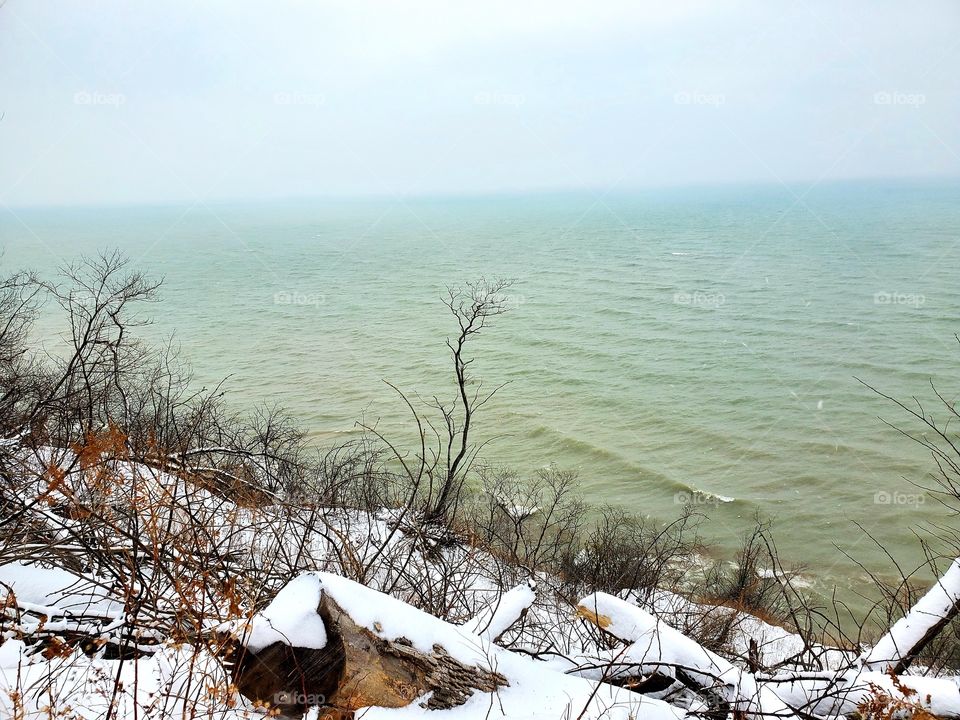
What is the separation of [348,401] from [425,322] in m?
23.1

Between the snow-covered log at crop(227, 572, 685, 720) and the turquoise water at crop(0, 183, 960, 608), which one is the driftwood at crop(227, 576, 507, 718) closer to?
the snow-covered log at crop(227, 572, 685, 720)

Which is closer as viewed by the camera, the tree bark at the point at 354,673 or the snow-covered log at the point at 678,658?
the tree bark at the point at 354,673

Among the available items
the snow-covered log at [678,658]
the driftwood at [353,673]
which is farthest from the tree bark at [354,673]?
the snow-covered log at [678,658]

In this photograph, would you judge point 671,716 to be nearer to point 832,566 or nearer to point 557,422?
point 832,566

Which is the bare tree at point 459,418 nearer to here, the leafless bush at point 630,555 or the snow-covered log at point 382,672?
the leafless bush at point 630,555

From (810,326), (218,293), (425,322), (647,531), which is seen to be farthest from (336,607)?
(218,293)

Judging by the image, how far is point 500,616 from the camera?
466cm

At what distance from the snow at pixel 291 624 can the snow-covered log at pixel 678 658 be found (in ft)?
6.11

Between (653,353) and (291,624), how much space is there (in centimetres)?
5429

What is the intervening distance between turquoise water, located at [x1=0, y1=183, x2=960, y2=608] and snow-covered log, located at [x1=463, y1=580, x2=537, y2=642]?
80.0 ft

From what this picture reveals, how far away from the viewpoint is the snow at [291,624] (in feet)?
12.5

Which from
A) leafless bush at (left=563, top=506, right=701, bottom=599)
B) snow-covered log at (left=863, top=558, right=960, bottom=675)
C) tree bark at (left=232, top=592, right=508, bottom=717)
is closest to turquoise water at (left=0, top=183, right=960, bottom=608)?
leafless bush at (left=563, top=506, right=701, bottom=599)

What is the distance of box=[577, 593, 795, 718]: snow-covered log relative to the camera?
407cm

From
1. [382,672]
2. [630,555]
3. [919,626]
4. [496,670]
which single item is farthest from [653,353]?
[382,672]
